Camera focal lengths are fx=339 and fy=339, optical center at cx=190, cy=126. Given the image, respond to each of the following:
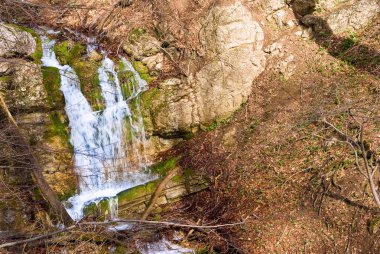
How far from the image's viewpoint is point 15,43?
337 inches

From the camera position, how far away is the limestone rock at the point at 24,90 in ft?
25.9

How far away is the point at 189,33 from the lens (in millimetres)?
10148

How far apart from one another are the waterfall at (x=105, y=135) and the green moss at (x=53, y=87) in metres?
0.14

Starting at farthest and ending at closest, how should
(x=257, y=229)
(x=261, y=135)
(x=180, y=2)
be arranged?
(x=180, y=2), (x=261, y=135), (x=257, y=229)

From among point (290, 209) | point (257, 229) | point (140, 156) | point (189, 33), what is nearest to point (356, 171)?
point (290, 209)

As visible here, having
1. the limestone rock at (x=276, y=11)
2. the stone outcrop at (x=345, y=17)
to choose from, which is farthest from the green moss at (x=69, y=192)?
the stone outcrop at (x=345, y=17)

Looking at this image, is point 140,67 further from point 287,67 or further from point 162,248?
point 162,248

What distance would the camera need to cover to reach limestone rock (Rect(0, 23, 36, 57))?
8266 millimetres

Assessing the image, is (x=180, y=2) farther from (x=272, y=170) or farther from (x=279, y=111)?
(x=272, y=170)

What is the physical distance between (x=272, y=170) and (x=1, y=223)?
5.91 m

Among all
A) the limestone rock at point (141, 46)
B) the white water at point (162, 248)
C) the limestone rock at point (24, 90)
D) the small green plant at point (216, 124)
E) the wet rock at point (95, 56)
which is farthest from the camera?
the limestone rock at point (141, 46)

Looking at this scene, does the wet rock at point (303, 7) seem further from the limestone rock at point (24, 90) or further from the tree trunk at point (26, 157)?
the tree trunk at point (26, 157)

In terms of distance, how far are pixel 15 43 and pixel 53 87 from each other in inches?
57.3

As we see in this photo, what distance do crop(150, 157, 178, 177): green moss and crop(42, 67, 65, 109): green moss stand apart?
2.88m
